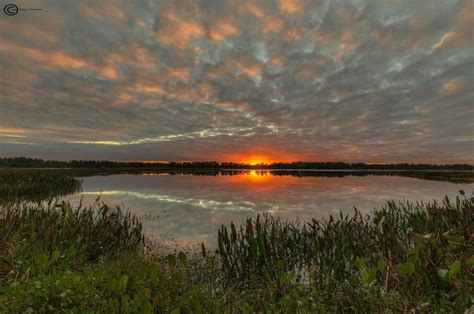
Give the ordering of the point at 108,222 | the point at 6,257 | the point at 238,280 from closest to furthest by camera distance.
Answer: the point at 6,257 < the point at 238,280 < the point at 108,222

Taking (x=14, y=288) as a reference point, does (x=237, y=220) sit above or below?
below

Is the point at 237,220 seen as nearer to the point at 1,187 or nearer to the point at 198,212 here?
the point at 198,212

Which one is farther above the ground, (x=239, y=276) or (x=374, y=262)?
(x=374, y=262)

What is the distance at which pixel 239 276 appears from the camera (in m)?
8.22

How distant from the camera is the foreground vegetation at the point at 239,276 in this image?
4793 mm

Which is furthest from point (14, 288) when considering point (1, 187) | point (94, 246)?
point (1, 187)

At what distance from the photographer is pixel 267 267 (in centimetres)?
838

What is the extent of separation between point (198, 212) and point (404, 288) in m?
15.5

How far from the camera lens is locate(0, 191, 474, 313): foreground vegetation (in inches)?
189

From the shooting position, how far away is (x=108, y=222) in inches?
418

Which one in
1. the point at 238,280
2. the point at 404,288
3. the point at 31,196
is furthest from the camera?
the point at 31,196

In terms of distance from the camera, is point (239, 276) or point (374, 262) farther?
point (239, 276)

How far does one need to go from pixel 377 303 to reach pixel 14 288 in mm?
6889

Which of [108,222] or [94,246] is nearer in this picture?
[94,246]
